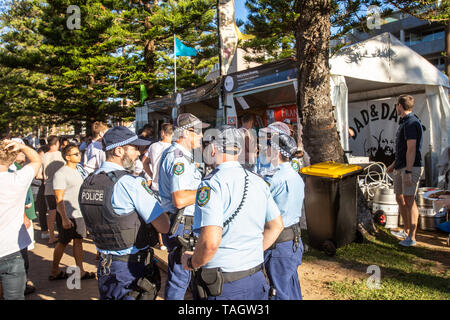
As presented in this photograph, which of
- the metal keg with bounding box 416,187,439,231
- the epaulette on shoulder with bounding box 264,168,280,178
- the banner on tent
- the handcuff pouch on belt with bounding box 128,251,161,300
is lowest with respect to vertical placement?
the metal keg with bounding box 416,187,439,231

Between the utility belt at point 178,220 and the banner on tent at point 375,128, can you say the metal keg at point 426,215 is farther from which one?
the utility belt at point 178,220

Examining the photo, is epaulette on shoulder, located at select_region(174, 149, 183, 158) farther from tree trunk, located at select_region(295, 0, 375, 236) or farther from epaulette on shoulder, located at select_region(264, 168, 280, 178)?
tree trunk, located at select_region(295, 0, 375, 236)

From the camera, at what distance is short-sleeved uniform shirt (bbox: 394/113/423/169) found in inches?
184

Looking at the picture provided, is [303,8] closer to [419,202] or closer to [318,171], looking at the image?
[318,171]

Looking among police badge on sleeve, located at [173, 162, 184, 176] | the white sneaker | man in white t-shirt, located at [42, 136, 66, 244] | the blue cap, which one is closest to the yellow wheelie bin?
the white sneaker

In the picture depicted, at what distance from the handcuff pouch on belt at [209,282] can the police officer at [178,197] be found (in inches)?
25.9

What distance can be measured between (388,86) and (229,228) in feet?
29.9

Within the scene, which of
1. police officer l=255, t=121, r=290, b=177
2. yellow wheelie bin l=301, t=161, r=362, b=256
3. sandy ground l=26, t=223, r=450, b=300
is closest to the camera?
police officer l=255, t=121, r=290, b=177

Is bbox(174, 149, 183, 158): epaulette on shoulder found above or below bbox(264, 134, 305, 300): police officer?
above

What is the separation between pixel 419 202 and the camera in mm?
6070

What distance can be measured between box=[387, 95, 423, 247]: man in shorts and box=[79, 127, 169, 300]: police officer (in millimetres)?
3846

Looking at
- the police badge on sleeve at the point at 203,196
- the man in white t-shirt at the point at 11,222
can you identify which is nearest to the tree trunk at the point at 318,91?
the police badge on sleeve at the point at 203,196

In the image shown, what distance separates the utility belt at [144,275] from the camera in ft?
7.52

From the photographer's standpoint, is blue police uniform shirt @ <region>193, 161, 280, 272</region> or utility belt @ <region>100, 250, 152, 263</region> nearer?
blue police uniform shirt @ <region>193, 161, 280, 272</region>
